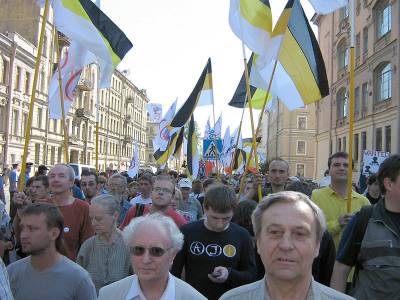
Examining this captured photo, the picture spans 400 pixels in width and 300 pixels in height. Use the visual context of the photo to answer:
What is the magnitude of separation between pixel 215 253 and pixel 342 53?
123ft

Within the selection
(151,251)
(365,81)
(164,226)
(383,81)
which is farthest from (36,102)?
(151,251)

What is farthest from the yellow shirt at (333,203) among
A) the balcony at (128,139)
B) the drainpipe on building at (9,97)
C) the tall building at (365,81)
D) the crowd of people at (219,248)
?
the balcony at (128,139)

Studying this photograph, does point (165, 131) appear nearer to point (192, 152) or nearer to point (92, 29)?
point (192, 152)

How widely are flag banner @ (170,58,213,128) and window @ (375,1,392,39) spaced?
20103mm

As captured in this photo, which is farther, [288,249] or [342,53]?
[342,53]

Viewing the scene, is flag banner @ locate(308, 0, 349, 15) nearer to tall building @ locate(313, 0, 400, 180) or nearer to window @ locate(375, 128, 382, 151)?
tall building @ locate(313, 0, 400, 180)

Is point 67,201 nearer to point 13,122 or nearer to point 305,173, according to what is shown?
point 13,122

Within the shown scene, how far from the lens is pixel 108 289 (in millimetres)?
2840

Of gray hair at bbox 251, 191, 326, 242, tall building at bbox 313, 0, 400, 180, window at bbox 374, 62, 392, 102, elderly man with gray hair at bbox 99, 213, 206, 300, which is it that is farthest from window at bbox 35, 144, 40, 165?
gray hair at bbox 251, 191, 326, 242

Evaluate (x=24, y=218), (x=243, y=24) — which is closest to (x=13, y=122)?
(x=243, y=24)

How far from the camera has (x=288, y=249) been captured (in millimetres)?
2244

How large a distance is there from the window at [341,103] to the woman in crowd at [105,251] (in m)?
35.5

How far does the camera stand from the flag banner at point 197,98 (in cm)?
1164

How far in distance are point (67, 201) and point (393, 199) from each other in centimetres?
332
